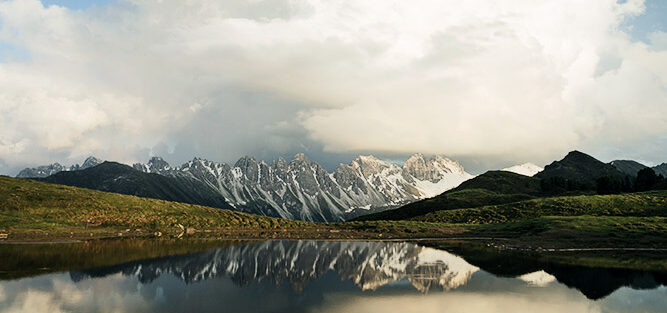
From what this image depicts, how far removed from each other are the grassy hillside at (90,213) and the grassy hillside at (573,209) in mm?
78399

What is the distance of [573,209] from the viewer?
157500 mm

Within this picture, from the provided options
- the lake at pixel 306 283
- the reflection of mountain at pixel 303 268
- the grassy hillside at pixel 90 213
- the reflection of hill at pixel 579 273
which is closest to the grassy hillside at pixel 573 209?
the grassy hillside at pixel 90 213

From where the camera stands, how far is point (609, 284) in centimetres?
5016

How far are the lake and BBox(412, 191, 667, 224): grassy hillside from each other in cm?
8660

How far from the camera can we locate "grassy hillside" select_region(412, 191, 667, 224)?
14412 cm

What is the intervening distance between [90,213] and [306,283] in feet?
353

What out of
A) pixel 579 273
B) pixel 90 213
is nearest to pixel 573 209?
pixel 579 273

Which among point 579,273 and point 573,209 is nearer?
point 579,273

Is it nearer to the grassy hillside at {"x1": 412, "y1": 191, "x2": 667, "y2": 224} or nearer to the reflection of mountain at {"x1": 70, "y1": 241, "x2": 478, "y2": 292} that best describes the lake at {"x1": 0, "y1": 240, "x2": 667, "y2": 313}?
the reflection of mountain at {"x1": 70, "y1": 241, "x2": 478, "y2": 292}

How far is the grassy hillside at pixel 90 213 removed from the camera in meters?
113

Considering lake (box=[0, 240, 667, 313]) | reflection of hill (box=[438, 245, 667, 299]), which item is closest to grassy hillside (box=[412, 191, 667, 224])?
lake (box=[0, 240, 667, 313])

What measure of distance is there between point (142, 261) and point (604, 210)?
155891mm

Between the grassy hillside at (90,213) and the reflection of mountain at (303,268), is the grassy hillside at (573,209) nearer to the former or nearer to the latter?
the grassy hillside at (90,213)

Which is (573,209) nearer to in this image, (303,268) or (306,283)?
(303,268)
